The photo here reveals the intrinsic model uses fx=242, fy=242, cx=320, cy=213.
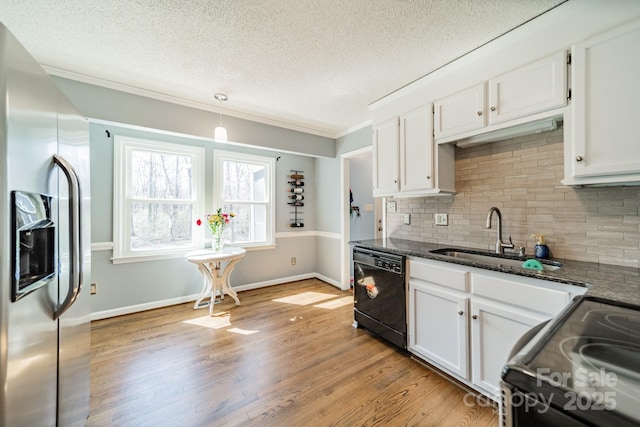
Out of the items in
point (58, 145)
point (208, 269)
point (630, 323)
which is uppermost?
point (58, 145)

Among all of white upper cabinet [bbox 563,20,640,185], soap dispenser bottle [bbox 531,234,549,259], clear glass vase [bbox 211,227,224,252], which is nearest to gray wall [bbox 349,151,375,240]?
clear glass vase [bbox 211,227,224,252]

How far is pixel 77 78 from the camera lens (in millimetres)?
2160

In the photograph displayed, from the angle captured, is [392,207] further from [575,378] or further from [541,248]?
[575,378]

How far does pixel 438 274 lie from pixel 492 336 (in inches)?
18.9

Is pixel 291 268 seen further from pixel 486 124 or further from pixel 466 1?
pixel 466 1

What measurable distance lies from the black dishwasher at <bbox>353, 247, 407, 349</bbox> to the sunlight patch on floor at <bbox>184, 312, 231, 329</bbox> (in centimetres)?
148

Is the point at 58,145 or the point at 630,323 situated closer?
the point at 630,323

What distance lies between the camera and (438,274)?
1.84 meters

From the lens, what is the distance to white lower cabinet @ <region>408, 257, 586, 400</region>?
4.50ft

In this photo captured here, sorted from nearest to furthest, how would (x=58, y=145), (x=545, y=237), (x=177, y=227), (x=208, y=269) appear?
1. (x=58, y=145)
2. (x=545, y=237)
3. (x=208, y=269)
4. (x=177, y=227)

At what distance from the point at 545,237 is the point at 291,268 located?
11.3 feet

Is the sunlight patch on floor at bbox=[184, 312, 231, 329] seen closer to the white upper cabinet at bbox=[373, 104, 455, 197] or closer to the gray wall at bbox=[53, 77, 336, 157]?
the gray wall at bbox=[53, 77, 336, 157]

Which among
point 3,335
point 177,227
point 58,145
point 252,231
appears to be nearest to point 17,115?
point 58,145

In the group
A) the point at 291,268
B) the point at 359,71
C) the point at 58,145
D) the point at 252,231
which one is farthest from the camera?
the point at 291,268
